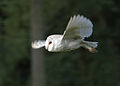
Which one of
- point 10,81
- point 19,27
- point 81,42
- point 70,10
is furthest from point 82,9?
point 81,42

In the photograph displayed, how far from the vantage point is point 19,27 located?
32.9 feet

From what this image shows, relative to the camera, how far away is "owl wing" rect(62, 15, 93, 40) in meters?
3.41

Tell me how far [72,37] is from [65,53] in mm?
6643

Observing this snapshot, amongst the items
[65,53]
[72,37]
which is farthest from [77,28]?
[65,53]

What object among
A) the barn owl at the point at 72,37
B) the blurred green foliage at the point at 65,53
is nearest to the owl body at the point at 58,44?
the barn owl at the point at 72,37

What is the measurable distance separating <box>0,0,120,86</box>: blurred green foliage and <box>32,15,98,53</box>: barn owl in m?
5.17

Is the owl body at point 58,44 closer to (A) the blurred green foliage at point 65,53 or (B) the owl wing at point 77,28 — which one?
(B) the owl wing at point 77,28

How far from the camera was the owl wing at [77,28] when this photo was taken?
341 centimetres

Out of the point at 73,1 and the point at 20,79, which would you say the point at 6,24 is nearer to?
the point at 73,1

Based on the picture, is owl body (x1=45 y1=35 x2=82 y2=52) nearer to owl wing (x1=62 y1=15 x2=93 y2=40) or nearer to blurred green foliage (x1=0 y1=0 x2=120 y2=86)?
owl wing (x1=62 y1=15 x2=93 y2=40)

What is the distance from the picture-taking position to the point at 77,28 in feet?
11.7

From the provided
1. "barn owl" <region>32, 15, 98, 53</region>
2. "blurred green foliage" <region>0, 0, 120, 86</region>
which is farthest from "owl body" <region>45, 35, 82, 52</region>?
"blurred green foliage" <region>0, 0, 120, 86</region>

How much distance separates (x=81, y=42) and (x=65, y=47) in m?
0.22

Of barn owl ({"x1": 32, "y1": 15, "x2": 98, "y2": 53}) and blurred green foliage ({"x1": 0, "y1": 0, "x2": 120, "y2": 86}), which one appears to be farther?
blurred green foliage ({"x1": 0, "y1": 0, "x2": 120, "y2": 86})
